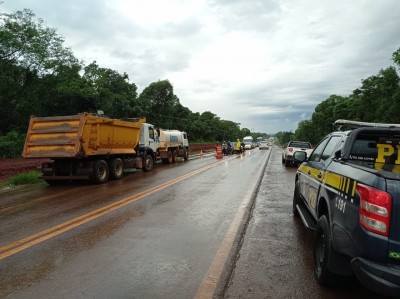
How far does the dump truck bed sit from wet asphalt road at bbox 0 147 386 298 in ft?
12.2

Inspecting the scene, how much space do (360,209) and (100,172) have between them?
12326 mm

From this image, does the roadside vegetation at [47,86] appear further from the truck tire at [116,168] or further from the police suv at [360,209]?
the police suv at [360,209]

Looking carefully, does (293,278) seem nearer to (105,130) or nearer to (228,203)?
(228,203)

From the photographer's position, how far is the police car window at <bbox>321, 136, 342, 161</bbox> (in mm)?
5102

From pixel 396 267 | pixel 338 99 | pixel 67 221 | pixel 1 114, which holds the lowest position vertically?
pixel 67 221

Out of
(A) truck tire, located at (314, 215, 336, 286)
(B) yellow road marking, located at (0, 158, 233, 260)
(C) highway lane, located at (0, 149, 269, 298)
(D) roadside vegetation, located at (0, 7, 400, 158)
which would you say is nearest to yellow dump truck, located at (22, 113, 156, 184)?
(C) highway lane, located at (0, 149, 269, 298)

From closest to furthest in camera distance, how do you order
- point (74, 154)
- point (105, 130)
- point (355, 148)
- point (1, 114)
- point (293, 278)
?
point (293, 278), point (355, 148), point (74, 154), point (105, 130), point (1, 114)

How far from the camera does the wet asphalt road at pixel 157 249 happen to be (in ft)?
13.0

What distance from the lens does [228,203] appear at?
9031 mm

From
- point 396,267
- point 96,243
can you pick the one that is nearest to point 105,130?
point 96,243

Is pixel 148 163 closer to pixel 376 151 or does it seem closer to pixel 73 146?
pixel 73 146

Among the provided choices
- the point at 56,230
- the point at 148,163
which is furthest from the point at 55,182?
the point at 56,230

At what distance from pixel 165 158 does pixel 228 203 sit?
16346 millimetres

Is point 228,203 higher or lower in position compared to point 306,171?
lower
